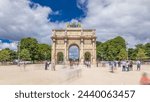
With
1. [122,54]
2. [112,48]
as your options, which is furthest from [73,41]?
[112,48]

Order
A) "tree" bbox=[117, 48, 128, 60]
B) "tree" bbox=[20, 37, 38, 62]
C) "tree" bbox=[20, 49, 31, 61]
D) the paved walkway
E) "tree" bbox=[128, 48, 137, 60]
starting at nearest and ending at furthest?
the paved walkway < "tree" bbox=[20, 49, 31, 61] < "tree" bbox=[117, 48, 128, 60] < "tree" bbox=[20, 37, 38, 62] < "tree" bbox=[128, 48, 137, 60]

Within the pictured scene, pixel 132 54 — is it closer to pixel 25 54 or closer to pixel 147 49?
pixel 147 49

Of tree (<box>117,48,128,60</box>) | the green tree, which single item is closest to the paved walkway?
tree (<box>117,48,128,60</box>)

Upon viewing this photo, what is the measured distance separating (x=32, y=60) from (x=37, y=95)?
90.8 m

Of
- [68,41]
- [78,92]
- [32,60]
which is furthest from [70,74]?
[32,60]

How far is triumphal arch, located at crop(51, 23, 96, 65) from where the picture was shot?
88.8m

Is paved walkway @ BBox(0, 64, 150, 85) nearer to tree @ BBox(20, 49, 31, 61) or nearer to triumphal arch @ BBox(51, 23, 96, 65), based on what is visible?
triumphal arch @ BBox(51, 23, 96, 65)

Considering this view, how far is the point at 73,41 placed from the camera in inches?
3573

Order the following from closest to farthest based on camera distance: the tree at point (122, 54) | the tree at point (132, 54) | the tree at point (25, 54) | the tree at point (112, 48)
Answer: the tree at point (25, 54) < the tree at point (122, 54) < the tree at point (112, 48) < the tree at point (132, 54)

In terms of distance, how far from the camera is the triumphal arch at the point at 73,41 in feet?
291

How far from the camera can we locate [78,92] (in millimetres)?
11195

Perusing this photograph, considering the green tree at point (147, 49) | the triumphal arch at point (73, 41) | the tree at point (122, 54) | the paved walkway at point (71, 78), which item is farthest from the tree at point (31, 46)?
Answer: the paved walkway at point (71, 78)

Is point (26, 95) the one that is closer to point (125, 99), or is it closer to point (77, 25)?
point (125, 99)

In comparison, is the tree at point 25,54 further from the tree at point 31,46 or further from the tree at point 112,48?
the tree at point 112,48
